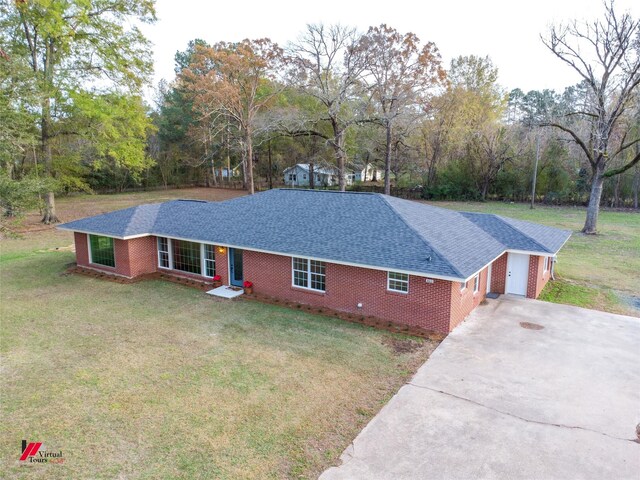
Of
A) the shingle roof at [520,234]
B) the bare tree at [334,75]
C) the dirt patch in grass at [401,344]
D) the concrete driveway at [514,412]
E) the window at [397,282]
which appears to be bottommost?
the concrete driveway at [514,412]

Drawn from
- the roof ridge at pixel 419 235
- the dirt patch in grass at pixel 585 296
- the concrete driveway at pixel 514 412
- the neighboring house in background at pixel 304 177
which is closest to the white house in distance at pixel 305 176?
the neighboring house in background at pixel 304 177

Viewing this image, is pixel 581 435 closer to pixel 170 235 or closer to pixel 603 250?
pixel 170 235

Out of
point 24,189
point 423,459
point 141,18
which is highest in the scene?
point 141,18

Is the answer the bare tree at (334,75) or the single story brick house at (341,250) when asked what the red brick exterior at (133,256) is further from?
the bare tree at (334,75)

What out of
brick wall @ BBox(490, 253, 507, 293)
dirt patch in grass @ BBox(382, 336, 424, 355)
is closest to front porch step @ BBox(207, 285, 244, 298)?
dirt patch in grass @ BBox(382, 336, 424, 355)

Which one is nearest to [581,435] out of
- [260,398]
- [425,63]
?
[260,398]

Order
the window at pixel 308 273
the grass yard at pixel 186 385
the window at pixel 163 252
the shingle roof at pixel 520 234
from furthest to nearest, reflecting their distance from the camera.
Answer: the window at pixel 163 252, the shingle roof at pixel 520 234, the window at pixel 308 273, the grass yard at pixel 186 385

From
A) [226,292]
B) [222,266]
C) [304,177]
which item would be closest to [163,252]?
[222,266]
